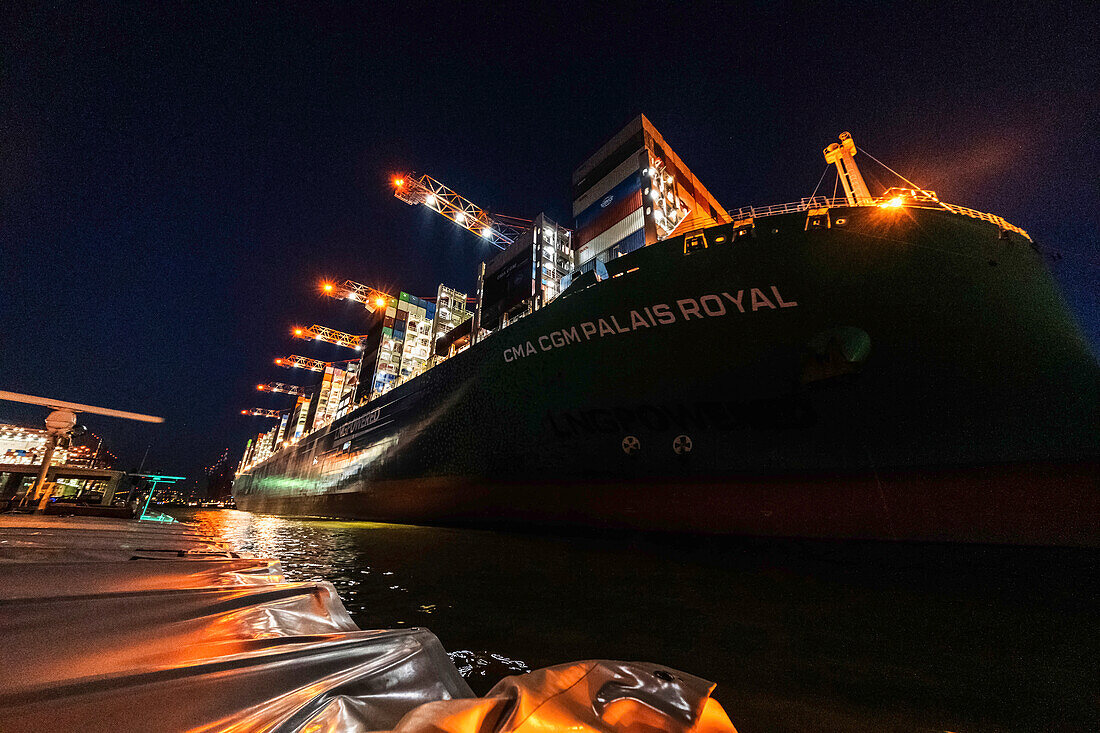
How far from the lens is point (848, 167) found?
1209 centimetres

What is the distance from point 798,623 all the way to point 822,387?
559 cm

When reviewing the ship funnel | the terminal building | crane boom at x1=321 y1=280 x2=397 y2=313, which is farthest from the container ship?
crane boom at x1=321 y1=280 x2=397 y2=313

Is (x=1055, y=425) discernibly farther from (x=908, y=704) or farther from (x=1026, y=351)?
(x=908, y=704)

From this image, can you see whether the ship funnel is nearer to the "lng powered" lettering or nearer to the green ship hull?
the green ship hull

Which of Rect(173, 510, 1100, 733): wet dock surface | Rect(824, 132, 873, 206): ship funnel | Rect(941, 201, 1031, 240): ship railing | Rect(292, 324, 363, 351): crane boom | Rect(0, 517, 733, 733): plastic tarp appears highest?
Rect(292, 324, 363, 351): crane boom

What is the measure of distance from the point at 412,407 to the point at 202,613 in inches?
573

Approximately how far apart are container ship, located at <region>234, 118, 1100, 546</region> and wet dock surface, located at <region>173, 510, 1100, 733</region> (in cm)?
118

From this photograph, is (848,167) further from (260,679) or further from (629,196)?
Result: (260,679)

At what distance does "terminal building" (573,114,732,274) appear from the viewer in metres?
14.6

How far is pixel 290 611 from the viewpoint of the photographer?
6.92ft

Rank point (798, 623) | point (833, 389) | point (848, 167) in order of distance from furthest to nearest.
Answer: point (848, 167), point (833, 389), point (798, 623)

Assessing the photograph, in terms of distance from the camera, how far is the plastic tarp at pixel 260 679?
41.8 inches

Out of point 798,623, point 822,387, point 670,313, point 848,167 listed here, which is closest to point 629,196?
point 848,167

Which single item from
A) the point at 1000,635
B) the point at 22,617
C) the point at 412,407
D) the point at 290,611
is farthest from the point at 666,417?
the point at 412,407
